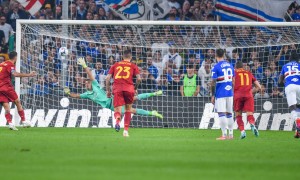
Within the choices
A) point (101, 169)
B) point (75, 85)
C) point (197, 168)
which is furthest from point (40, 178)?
point (75, 85)

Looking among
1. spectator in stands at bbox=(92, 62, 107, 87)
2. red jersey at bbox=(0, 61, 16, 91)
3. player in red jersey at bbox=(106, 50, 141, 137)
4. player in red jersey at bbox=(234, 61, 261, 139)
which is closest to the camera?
player in red jersey at bbox=(106, 50, 141, 137)

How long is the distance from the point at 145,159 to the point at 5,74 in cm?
1192

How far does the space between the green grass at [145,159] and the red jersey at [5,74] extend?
20.7ft

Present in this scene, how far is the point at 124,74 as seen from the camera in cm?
2034

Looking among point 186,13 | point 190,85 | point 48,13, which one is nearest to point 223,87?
point 190,85

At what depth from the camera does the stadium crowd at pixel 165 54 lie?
27.3 meters

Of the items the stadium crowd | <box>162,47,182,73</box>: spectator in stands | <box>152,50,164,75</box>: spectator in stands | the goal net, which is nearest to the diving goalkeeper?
the goal net

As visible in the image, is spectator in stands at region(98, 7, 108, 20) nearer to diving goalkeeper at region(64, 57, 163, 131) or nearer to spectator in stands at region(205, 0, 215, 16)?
spectator in stands at region(205, 0, 215, 16)

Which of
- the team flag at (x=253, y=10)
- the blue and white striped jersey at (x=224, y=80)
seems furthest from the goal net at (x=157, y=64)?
the blue and white striped jersey at (x=224, y=80)

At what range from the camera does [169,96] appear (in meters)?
27.3

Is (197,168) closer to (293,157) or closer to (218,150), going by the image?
(293,157)

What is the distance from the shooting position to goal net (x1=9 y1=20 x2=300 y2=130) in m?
26.8

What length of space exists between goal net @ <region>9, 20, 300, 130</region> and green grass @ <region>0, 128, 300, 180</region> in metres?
8.82

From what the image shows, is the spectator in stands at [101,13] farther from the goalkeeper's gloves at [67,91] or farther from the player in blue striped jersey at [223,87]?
the player in blue striped jersey at [223,87]
